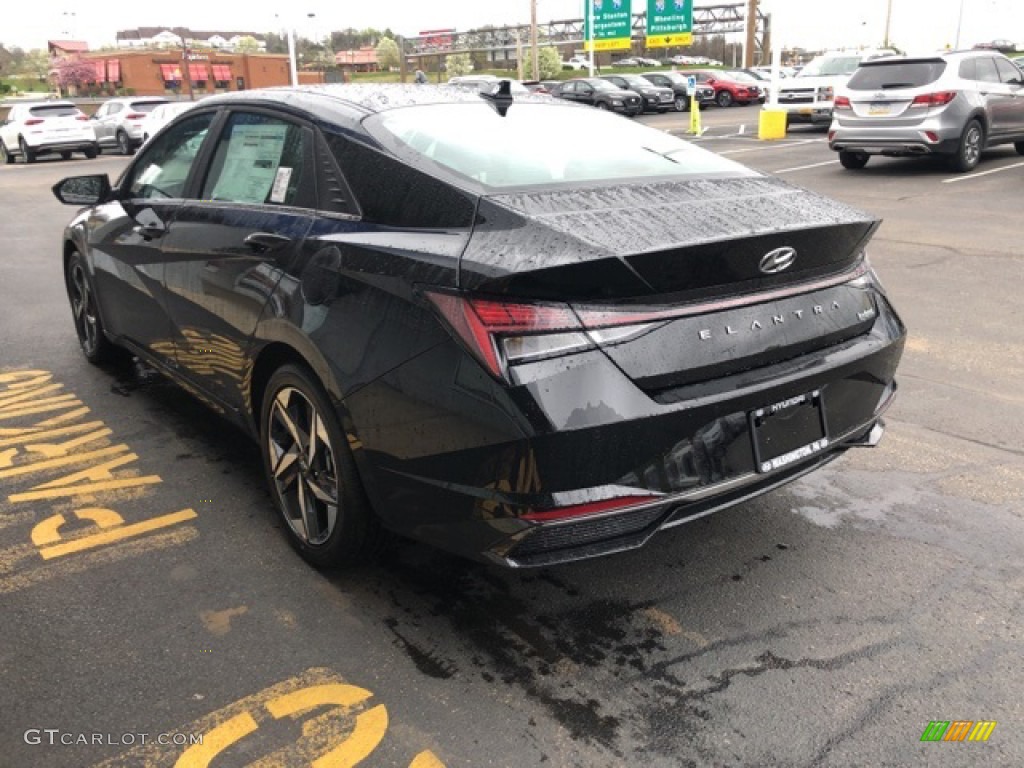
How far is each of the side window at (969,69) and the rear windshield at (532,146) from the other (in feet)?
38.6

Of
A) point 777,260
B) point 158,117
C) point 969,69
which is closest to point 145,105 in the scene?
point 158,117

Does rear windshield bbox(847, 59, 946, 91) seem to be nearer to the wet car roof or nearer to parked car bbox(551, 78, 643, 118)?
the wet car roof

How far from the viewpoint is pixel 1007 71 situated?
1442 cm

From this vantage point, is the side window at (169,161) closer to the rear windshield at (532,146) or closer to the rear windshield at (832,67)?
the rear windshield at (532,146)

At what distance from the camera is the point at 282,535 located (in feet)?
11.5

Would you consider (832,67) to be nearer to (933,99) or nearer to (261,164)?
(933,99)

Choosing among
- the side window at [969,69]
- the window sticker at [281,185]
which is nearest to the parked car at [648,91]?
the side window at [969,69]

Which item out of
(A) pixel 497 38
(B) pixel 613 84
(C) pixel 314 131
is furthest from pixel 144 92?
(C) pixel 314 131

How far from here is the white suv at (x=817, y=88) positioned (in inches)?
904

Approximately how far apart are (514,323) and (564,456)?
366 millimetres

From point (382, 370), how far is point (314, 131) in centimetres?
108

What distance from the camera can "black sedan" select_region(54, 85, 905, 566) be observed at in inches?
92.4

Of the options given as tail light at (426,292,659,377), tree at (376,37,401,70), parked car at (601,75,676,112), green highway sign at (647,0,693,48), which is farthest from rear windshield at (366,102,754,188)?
tree at (376,37,401,70)

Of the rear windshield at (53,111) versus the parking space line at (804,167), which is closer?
the parking space line at (804,167)
